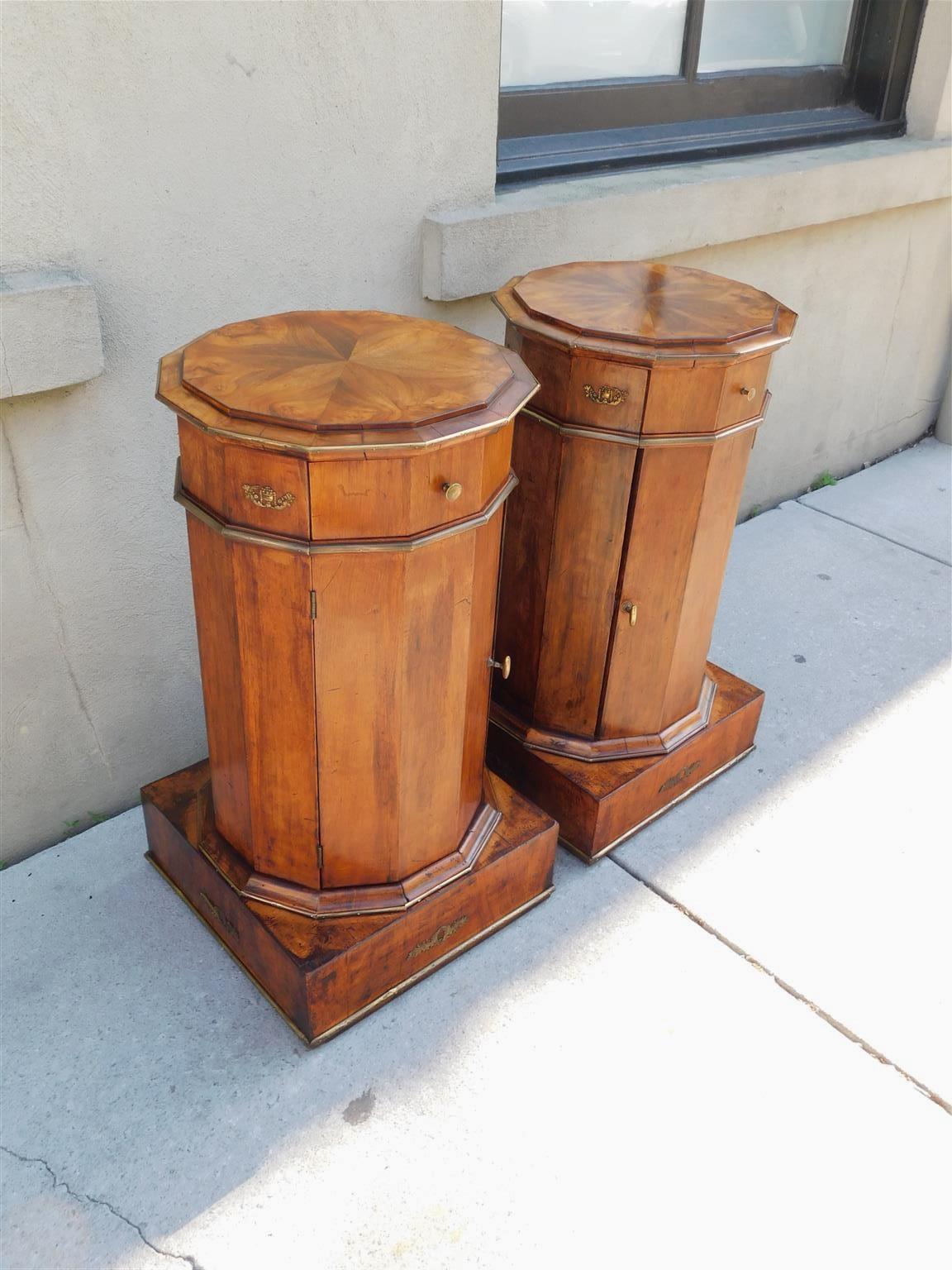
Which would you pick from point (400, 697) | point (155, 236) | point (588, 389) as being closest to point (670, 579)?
point (588, 389)

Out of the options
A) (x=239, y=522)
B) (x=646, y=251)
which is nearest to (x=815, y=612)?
(x=646, y=251)

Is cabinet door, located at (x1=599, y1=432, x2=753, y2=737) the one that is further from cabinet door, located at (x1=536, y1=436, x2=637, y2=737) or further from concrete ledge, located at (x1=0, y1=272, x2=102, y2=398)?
concrete ledge, located at (x1=0, y1=272, x2=102, y2=398)

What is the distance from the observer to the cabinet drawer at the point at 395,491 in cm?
140

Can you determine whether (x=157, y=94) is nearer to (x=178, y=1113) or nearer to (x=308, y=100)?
(x=308, y=100)

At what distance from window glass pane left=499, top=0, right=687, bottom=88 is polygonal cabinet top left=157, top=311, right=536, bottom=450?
1223 millimetres

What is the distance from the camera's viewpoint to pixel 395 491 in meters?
1.44

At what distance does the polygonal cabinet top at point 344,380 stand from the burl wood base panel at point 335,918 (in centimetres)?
85

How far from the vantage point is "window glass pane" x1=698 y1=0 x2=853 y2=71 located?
3062 mm

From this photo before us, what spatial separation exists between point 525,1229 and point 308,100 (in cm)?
201

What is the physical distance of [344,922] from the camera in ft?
5.88

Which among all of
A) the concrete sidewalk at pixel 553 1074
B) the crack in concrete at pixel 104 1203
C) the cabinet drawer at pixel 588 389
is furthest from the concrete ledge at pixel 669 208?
the crack in concrete at pixel 104 1203

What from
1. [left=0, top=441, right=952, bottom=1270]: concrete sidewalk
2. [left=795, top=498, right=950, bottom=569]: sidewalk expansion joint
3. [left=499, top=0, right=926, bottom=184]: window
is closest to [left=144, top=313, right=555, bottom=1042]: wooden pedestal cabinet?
[left=0, top=441, right=952, bottom=1270]: concrete sidewalk

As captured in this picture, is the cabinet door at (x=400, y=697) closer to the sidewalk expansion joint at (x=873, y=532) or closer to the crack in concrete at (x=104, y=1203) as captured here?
the crack in concrete at (x=104, y=1203)

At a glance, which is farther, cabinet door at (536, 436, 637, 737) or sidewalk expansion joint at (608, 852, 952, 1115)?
cabinet door at (536, 436, 637, 737)
